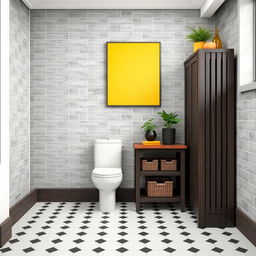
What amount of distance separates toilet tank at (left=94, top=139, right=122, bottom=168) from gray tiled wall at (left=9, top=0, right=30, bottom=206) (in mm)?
1000

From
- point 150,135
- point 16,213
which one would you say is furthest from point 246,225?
point 16,213

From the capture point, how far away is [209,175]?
310cm

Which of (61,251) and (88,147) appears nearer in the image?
(61,251)

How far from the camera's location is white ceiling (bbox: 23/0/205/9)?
3742 millimetres

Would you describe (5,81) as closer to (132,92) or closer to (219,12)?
(132,92)

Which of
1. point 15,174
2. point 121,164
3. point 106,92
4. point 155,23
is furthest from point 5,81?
point 155,23

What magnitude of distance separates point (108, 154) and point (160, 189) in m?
0.84

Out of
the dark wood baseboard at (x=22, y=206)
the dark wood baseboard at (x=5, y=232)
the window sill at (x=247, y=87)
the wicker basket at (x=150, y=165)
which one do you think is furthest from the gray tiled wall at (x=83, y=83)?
the dark wood baseboard at (x=5, y=232)

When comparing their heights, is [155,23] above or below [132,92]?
above

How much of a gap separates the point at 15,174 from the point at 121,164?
55.9 inches

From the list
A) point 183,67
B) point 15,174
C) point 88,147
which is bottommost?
point 15,174

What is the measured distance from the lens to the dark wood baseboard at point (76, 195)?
4020mm

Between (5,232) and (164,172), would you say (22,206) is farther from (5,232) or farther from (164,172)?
(164,172)

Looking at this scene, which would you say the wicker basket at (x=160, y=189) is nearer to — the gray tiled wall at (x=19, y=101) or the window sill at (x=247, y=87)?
the window sill at (x=247, y=87)
